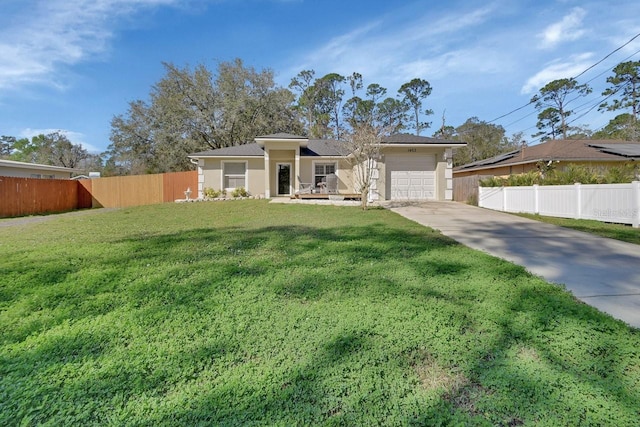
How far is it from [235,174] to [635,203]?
16.7 m

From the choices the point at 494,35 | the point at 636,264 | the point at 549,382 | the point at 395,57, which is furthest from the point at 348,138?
the point at 549,382

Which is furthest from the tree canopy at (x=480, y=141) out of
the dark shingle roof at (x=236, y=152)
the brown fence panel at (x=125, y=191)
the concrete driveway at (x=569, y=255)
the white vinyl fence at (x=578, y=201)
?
the brown fence panel at (x=125, y=191)

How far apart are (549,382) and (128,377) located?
283 centimetres

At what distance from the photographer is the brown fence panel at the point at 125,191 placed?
61.5 feet

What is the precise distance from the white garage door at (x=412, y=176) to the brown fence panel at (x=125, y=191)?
1418cm

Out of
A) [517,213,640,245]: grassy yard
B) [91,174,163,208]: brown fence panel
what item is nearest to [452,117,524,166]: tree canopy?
[517,213,640,245]: grassy yard

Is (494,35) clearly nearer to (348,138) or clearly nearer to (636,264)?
(348,138)

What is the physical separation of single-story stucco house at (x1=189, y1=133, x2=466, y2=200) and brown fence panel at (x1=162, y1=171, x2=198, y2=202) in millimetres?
1692

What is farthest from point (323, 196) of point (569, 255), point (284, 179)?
point (569, 255)

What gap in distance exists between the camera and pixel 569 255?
5.03m

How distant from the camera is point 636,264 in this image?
14.6 feet

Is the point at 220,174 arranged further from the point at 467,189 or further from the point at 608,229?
the point at 608,229

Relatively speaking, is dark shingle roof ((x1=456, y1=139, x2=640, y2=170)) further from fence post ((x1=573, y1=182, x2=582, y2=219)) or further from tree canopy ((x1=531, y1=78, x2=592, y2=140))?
tree canopy ((x1=531, y1=78, x2=592, y2=140))

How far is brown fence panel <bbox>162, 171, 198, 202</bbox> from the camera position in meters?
18.8
